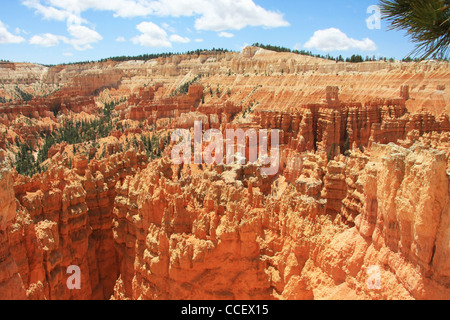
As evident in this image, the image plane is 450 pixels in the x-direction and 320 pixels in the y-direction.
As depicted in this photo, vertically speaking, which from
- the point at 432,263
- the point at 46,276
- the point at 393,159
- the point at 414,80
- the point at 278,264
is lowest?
the point at 46,276

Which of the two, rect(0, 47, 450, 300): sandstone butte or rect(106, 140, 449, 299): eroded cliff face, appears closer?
rect(106, 140, 449, 299): eroded cliff face

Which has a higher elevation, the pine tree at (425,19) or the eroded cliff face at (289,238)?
the pine tree at (425,19)

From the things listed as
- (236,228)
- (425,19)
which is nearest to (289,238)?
(236,228)

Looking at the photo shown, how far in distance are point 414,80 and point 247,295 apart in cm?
4068

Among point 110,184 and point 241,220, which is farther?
point 110,184

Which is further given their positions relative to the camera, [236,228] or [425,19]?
[236,228]

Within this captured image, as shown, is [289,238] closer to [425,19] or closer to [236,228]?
[236,228]

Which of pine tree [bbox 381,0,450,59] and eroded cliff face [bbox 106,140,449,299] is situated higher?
pine tree [bbox 381,0,450,59]

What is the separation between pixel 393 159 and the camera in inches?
282

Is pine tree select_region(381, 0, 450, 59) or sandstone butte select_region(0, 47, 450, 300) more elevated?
pine tree select_region(381, 0, 450, 59)

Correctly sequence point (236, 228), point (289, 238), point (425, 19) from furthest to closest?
1. point (289, 238)
2. point (236, 228)
3. point (425, 19)

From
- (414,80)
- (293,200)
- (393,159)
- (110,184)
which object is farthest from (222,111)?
(393,159)

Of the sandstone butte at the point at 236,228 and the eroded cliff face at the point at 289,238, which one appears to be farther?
the sandstone butte at the point at 236,228
